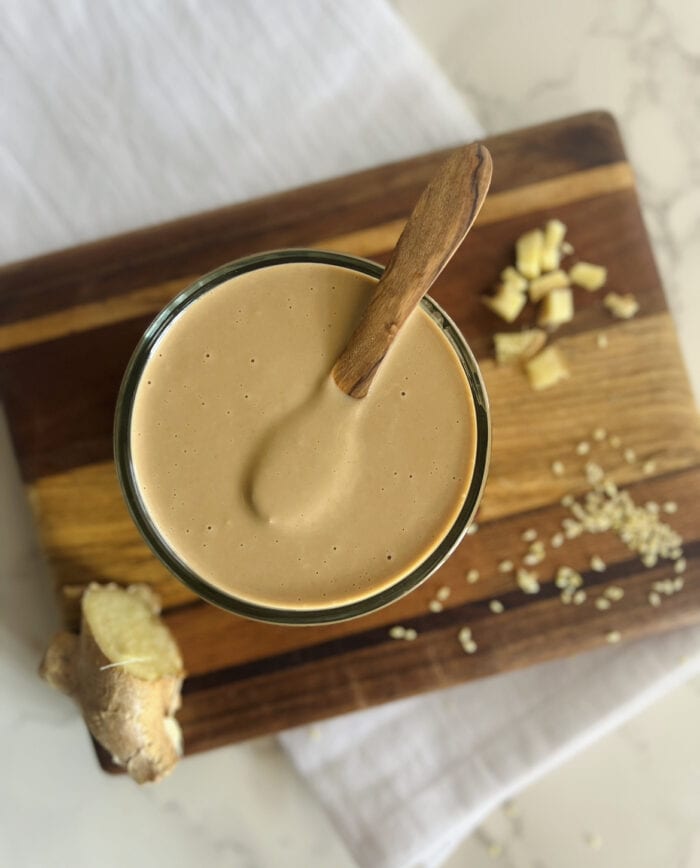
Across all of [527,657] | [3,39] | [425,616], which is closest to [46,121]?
[3,39]

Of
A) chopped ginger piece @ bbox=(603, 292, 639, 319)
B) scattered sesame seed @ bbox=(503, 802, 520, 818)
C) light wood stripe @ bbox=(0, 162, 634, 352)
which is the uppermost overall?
light wood stripe @ bbox=(0, 162, 634, 352)

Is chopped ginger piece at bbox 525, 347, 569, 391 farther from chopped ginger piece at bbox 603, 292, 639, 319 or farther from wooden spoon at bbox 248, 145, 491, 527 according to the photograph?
wooden spoon at bbox 248, 145, 491, 527

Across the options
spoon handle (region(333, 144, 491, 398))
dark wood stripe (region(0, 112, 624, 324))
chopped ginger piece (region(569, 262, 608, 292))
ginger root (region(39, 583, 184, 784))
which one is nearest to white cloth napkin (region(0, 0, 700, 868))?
dark wood stripe (region(0, 112, 624, 324))

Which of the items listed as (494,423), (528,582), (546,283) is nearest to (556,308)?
(546,283)

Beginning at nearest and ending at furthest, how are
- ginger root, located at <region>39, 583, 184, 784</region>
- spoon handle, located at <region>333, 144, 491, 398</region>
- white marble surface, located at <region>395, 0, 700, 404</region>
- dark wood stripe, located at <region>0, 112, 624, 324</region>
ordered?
spoon handle, located at <region>333, 144, 491, 398</region>
ginger root, located at <region>39, 583, 184, 784</region>
dark wood stripe, located at <region>0, 112, 624, 324</region>
white marble surface, located at <region>395, 0, 700, 404</region>

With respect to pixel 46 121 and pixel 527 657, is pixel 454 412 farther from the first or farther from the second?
pixel 46 121

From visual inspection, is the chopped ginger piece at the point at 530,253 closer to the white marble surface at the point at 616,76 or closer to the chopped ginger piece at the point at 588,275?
the chopped ginger piece at the point at 588,275
